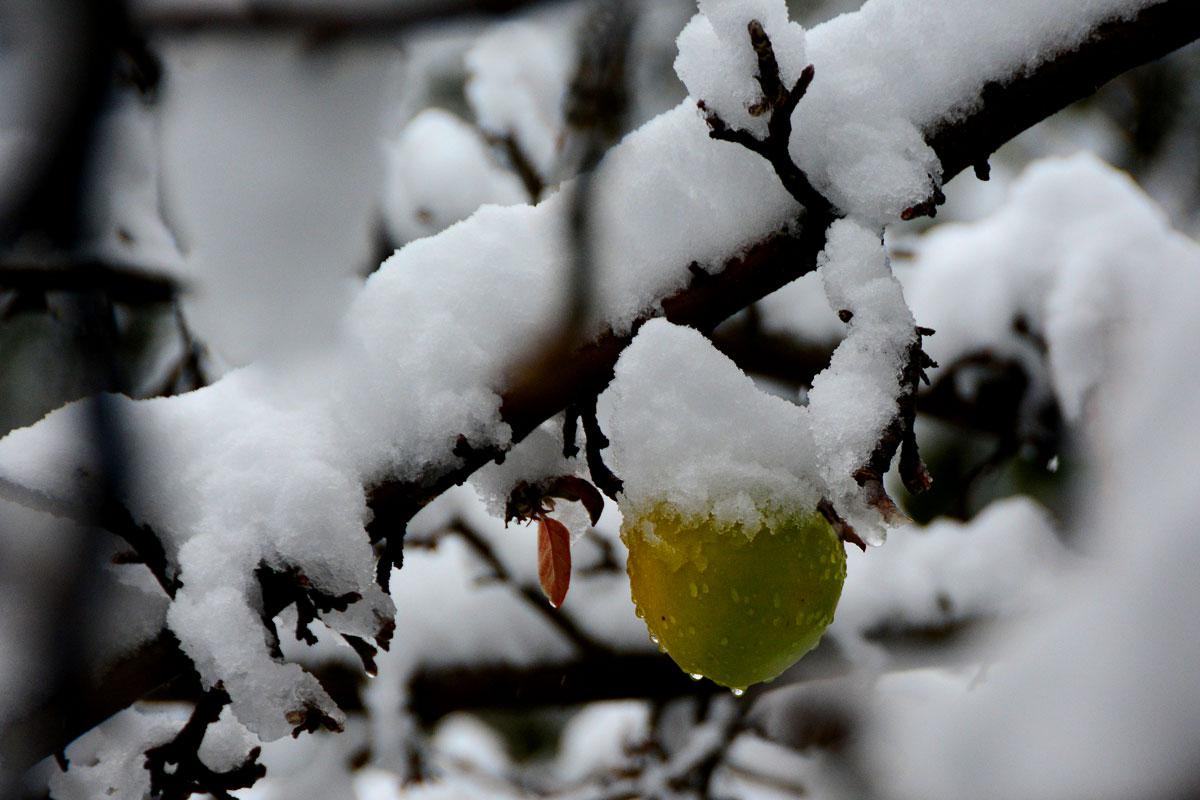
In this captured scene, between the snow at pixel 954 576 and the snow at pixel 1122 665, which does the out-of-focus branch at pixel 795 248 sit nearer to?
the snow at pixel 1122 665

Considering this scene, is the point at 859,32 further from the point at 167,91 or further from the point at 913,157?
the point at 167,91

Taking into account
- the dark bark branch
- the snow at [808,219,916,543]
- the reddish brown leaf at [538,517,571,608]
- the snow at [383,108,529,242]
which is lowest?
the snow at [383,108,529,242]

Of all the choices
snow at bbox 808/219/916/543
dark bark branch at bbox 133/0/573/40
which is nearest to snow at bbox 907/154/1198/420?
snow at bbox 808/219/916/543

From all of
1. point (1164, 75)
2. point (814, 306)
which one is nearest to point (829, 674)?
point (814, 306)

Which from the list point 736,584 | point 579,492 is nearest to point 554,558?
point 579,492

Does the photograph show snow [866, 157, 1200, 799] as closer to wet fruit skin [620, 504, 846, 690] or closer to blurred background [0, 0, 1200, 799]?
blurred background [0, 0, 1200, 799]

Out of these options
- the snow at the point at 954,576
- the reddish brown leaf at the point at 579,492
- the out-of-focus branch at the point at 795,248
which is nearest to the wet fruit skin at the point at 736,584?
the reddish brown leaf at the point at 579,492
